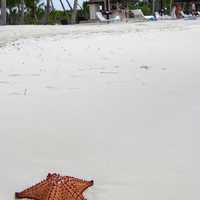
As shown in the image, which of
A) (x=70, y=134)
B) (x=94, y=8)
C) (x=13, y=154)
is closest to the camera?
(x=13, y=154)

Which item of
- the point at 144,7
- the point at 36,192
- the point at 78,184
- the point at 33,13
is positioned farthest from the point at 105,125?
the point at 144,7

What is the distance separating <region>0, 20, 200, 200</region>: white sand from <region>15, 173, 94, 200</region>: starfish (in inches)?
4.5

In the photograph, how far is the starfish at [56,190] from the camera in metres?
3.03

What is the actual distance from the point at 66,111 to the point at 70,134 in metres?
0.85

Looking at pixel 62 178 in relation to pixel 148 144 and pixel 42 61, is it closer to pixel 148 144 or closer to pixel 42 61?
pixel 148 144

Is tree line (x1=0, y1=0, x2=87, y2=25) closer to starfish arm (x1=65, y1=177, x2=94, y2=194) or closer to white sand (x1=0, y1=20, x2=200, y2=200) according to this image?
white sand (x1=0, y1=20, x2=200, y2=200)

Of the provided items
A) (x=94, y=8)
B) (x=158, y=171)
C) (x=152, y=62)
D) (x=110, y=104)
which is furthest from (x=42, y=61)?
(x=94, y=8)

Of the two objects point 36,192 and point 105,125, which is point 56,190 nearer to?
point 36,192

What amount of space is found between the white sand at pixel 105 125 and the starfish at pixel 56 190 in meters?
0.12

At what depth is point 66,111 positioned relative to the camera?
5.41 metres

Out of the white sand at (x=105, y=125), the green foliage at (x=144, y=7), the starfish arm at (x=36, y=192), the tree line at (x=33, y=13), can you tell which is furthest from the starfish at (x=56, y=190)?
the green foliage at (x=144, y=7)

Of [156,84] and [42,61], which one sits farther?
[42,61]

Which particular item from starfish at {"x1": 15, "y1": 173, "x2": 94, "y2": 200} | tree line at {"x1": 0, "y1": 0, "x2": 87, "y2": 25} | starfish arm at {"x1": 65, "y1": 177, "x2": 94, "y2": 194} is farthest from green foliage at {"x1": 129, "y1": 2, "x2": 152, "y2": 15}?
starfish at {"x1": 15, "y1": 173, "x2": 94, "y2": 200}

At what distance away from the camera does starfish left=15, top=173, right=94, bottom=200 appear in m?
3.03
